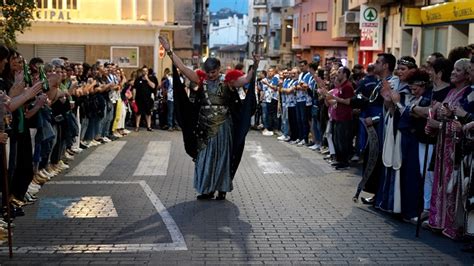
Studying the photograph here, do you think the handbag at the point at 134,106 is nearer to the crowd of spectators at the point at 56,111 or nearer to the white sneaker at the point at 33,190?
the crowd of spectators at the point at 56,111

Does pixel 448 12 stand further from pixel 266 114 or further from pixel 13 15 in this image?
pixel 13 15

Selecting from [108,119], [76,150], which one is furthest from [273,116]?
[76,150]

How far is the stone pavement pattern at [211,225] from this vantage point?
274 inches

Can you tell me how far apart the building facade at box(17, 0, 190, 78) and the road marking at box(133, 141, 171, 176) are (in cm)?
1620

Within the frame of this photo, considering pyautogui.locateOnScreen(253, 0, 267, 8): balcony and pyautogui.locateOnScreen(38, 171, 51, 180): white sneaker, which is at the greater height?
pyautogui.locateOnScreen(253, 0, 267, 8): balcony

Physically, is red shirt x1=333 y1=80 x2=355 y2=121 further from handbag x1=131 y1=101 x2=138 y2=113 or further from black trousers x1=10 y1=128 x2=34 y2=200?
handbag x1=131 y1=101 x2=138 y2=113

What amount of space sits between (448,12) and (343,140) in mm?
4124

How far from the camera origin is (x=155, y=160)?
14312 mm

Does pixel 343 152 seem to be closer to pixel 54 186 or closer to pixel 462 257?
pixel 54 186

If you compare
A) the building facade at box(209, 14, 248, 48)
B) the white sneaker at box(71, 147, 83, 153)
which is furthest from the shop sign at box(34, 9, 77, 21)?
the building facade at box(209, 14, 248, 48)

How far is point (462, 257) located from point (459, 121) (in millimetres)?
1463

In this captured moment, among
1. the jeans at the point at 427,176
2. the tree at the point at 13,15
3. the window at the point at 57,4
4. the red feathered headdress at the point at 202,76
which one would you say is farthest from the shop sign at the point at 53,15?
the jeans at the point at 427,176

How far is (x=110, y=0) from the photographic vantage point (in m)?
33.6

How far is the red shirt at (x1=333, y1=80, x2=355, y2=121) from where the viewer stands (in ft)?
43.3
